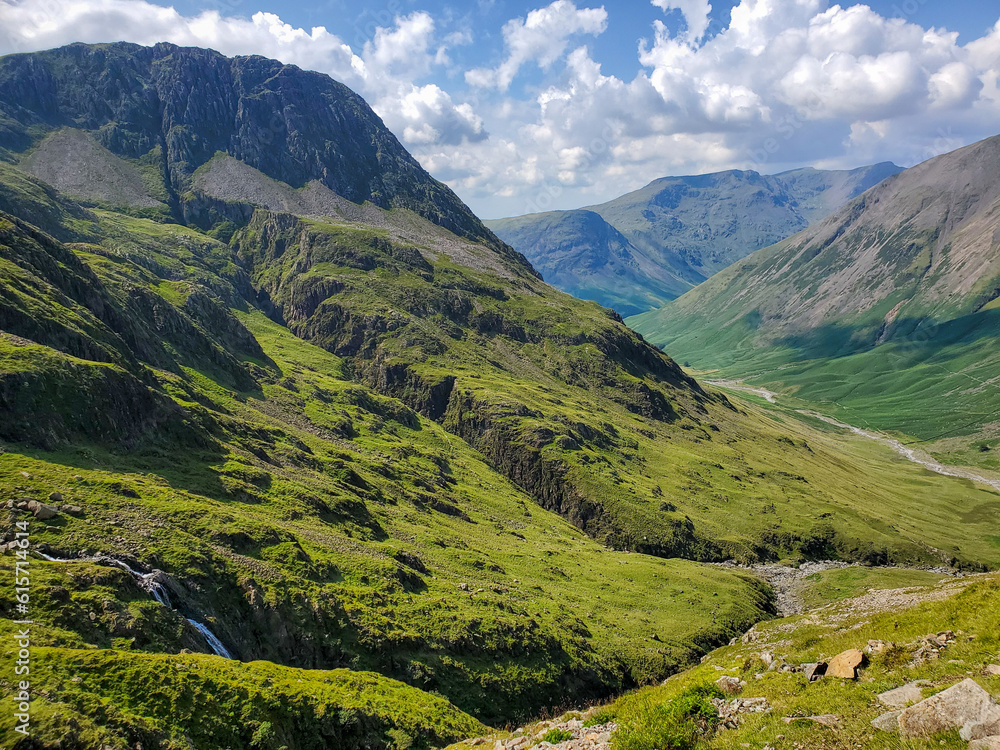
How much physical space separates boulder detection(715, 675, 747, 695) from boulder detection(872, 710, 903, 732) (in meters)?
7.59

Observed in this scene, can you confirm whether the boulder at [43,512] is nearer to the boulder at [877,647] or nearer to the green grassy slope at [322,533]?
the green grassy slope at [322,533]

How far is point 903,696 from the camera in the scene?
19.1 m

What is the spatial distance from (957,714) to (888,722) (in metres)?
2.08

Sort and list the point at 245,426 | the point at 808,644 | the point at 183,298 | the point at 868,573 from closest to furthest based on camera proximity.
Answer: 1. the point at 808,644
2. the point at 245,426
3. the point at 868,573
4. the point at 183,298

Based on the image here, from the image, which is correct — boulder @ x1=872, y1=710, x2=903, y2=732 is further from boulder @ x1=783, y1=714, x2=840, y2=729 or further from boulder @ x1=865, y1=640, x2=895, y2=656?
boulder @ x1=865, y1=640, x2=895, y2=656

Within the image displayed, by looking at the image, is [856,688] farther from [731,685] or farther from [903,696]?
[731,685]

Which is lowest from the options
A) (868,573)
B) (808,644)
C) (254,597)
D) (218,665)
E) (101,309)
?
(868,573)

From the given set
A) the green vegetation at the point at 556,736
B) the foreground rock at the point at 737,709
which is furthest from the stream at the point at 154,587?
the foreground rock at the point at 737,709

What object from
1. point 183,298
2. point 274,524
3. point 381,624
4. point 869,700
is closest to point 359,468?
point 274,524

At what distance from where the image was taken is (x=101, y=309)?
99688 mm

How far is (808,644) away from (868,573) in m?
127

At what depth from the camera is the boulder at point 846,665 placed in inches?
890

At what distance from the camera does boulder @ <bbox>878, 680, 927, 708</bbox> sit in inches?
731

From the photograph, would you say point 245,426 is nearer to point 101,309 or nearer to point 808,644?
point 101,309
